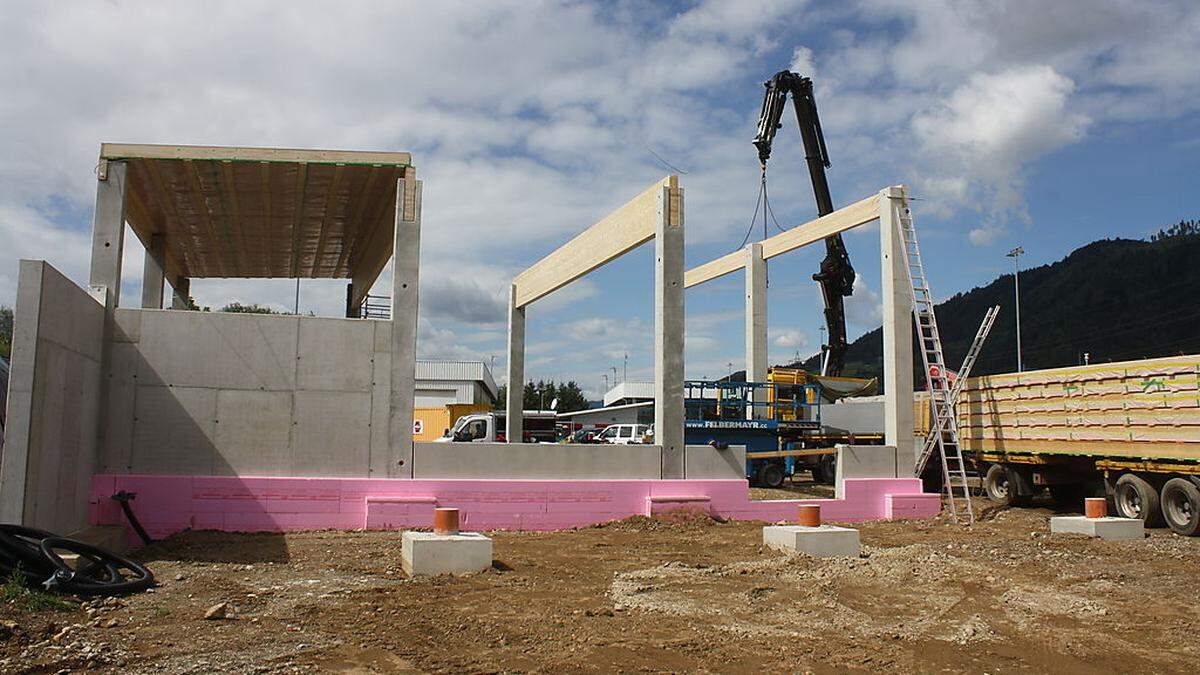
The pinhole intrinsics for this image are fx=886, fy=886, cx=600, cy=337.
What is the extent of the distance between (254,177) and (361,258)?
7817 mm

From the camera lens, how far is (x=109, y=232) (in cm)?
1341

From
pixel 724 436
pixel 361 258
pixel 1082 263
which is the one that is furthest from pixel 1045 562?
pixel 1082 263

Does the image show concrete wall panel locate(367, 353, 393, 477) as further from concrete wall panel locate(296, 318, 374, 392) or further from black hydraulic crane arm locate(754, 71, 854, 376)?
black hydraulic crane arm locate(754, 71, 854, 376)

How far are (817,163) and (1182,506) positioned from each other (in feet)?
43.1

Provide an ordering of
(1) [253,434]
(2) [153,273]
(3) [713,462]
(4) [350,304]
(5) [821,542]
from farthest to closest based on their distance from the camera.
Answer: (4) [350,304], (2) [153,273], (3) [713,462], (1) [253,434], (5) [821,542]

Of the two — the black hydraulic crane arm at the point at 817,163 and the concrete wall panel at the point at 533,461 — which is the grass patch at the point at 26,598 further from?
the black hydraulic crane arm at the point at 817,163

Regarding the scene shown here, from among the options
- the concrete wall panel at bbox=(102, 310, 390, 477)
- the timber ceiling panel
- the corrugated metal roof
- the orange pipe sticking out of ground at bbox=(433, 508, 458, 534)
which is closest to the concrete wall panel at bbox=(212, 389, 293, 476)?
the concrete wall panel at bbox=(102, 310, 390, 477)

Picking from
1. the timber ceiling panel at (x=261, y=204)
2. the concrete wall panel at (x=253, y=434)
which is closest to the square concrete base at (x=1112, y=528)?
the timber ceiling panel at (x=261, y=204)

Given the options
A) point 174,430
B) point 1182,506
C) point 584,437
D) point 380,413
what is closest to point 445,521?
point 380,413

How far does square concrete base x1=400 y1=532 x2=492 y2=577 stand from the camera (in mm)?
10062

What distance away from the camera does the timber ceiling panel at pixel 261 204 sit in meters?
14.2

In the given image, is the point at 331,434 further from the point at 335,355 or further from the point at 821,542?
the point at 821,542

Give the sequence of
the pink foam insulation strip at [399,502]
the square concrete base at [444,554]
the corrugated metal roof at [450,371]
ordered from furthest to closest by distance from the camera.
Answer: the corrugated metal roof at [450,371], the pink foam insulation strip at [399,502], the square concrete base at [444,554]

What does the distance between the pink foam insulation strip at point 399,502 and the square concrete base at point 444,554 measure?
357 cm
